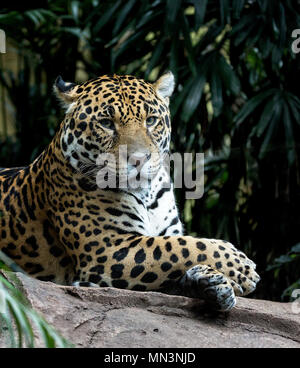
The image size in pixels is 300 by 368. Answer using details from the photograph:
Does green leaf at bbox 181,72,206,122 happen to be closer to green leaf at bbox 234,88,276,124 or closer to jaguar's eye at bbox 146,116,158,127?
green leaf at bbox 234,88,276,124

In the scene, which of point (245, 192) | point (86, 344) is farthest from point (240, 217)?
point (86, 344)

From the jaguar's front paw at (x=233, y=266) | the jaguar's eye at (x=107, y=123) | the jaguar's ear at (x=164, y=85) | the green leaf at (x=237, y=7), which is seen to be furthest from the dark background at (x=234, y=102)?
the jaguar's eye at (x=107, y=123)

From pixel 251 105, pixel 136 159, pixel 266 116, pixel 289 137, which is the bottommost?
pixel 136 159

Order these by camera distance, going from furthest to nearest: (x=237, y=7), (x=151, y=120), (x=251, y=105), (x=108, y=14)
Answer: (x=108, y=14) < (x=251, y=105) < (x=237, y=7) < (x=151, y=120)

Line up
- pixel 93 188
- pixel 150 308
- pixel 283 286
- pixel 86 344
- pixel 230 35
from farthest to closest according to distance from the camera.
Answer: pixel 283 286 → pixel 230 35 → pixel 93 188 → pixel 150 308 → pixel 86 344

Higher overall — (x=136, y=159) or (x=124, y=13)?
(x=124, y=13)

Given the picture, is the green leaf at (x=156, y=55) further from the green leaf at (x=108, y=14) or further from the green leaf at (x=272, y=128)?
the green leaf at (x=272, y=128)

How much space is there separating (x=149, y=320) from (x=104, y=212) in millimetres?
1210

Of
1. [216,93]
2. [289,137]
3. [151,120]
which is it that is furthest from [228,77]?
[151,120]

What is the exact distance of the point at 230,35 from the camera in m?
8.37

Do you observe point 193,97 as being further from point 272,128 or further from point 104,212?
point 104,212

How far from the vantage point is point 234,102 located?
9328 millimetres

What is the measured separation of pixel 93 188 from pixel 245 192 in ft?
14.5

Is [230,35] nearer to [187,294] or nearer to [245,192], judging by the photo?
[245,192]
